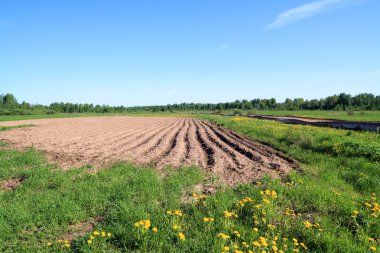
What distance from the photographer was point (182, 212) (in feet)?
17.6

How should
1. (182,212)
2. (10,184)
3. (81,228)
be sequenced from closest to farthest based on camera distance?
1. (81,228)
2. (182,212)
3. (10,184)

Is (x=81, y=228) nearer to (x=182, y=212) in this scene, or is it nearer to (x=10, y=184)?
(x=182, y=212)

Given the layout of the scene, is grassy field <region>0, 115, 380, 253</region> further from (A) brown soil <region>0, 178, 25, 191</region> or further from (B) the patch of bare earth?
(A) brown soil <region>0, 178, 25, 191</region>

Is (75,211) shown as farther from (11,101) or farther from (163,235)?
(11,101)

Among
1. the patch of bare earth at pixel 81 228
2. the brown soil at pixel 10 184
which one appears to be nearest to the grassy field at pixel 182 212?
the patch of bare earth at pixel 81 228

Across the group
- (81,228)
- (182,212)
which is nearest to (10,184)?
(81,228)

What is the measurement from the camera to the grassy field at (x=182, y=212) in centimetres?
416

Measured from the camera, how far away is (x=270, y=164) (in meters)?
9.79

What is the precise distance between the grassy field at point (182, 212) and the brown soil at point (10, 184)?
0.57 ft

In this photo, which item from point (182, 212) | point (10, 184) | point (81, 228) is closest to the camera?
point (81, 228)

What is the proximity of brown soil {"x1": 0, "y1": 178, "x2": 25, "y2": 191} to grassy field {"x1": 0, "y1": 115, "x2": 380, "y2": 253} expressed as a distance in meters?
0.17

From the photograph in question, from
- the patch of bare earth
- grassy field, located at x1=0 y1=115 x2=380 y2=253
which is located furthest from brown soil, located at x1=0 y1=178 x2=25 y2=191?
the patch of bare earth

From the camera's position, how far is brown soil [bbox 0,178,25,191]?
7064 millimetres

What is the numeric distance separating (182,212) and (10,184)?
5951 mm
